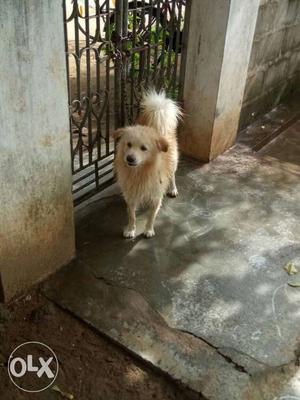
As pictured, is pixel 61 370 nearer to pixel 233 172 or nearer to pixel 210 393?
pixel 210 393

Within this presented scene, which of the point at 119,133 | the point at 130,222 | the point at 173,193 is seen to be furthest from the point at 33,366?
the point at 173,193

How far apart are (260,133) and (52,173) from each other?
3540 mm

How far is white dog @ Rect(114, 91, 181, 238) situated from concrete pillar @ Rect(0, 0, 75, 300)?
59cm

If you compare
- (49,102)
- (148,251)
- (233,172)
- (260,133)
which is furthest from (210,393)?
(260,133)

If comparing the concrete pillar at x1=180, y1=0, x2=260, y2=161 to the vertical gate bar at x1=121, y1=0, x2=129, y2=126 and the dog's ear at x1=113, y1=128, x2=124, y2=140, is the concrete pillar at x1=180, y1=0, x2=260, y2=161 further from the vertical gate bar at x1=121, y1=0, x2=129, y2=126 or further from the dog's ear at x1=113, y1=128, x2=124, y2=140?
the dog's ear at x1=113, y1=128, x2=124, y2=140

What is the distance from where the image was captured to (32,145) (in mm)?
2531

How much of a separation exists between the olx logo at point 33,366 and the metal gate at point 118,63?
1.53 meters

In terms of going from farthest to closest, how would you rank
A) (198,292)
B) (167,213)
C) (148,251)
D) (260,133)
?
1. (260,133)
2. (167,213)
3. (148,251)
4. (198,292)

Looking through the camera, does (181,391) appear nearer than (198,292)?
Yes

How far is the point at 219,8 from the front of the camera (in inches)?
155

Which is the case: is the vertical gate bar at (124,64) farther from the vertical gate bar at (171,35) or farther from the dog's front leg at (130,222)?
the dog's front leg at (130,222)

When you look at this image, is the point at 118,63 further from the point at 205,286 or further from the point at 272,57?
the point at 272,57

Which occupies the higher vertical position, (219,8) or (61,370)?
(219,8)

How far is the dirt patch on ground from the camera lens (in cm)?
245
